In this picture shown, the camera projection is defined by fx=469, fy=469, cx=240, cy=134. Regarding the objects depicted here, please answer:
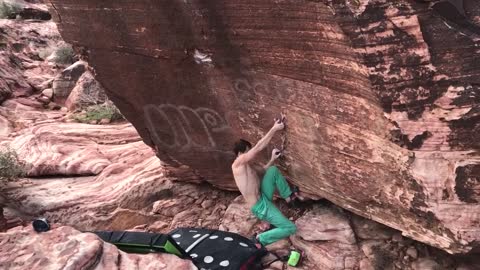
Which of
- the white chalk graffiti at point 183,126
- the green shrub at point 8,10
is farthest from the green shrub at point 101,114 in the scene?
the green shrub at point 8,10

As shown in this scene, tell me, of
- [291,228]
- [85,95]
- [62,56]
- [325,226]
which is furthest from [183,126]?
[62,56]

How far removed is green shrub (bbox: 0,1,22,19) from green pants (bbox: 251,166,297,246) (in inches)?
696

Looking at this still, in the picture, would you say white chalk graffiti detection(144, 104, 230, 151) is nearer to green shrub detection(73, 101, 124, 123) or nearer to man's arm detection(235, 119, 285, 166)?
man's arm detection(235, 119, 285, 166)

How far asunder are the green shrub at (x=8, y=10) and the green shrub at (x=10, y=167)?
12382mm

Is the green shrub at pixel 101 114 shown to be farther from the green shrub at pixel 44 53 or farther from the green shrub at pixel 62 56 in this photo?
the green shrub at pixel 44 53

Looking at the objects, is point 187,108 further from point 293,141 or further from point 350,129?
point 350,129

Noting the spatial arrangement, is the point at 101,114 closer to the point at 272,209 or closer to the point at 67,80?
the point at 67,80

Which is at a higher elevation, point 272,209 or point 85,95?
point 272,209

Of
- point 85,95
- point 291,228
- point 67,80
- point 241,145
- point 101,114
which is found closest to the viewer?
point 291,228

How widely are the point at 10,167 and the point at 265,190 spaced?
5.96 metres

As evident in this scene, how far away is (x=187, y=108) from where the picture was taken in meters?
6.93

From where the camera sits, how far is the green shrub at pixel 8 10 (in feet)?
65.3

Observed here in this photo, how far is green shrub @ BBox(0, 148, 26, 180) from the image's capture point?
9.65 metres

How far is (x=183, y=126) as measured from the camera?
7301 millimetres
